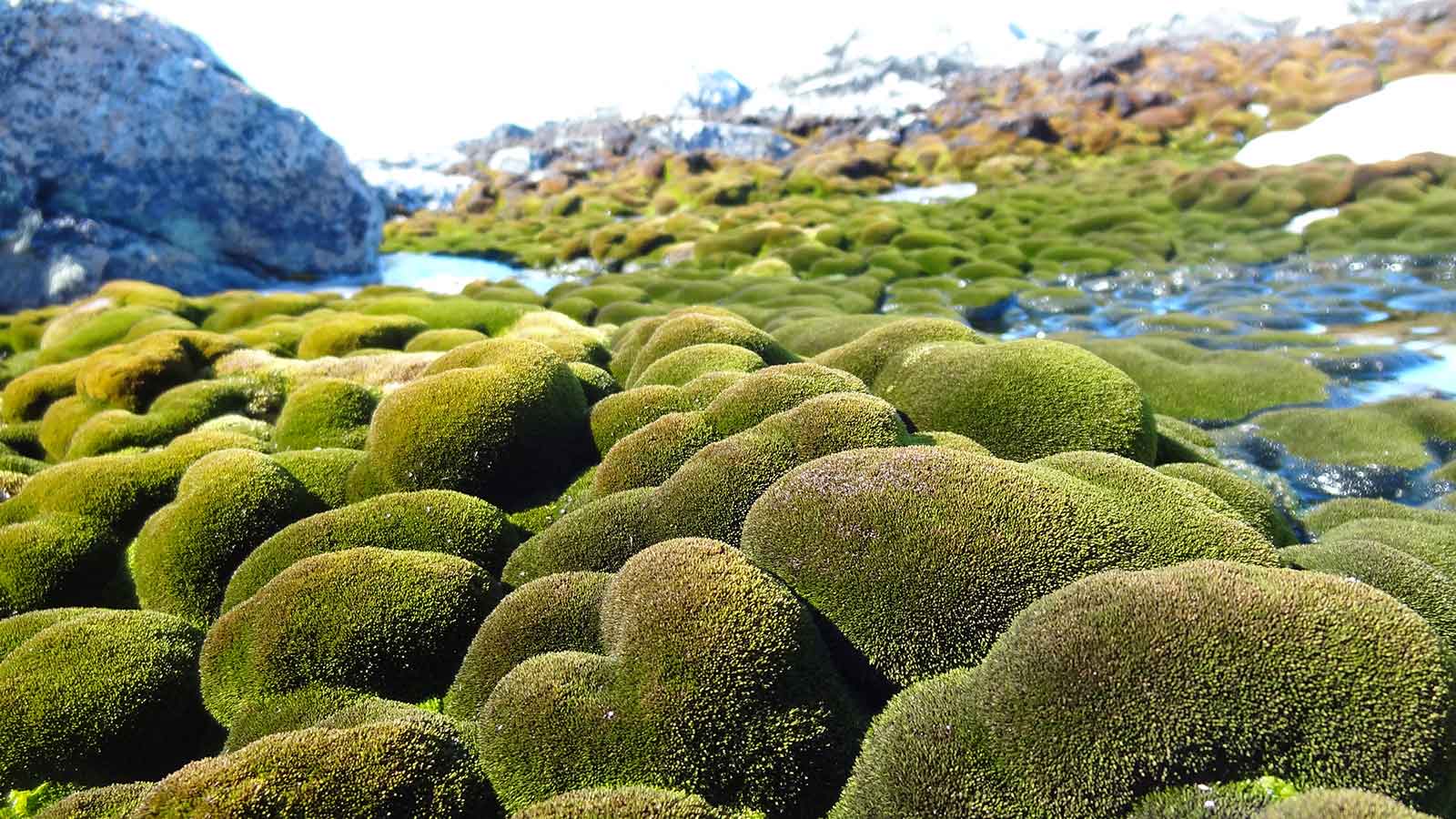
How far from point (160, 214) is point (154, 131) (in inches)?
112

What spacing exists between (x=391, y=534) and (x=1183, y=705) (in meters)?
5.65

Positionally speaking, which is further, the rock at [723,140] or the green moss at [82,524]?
the rock at [723,140]

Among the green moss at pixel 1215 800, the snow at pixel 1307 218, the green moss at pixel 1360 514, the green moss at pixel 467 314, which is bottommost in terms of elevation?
the snow at pixel 1307 218

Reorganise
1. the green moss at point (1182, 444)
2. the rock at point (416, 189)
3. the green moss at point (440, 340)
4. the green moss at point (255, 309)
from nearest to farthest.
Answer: the green moss at point (1182, 444)
the green moss at point (440, 340)
the green moss at point (255, 309)
the rock at point (416, 189)

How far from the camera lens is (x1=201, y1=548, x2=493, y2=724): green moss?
5.42 meters

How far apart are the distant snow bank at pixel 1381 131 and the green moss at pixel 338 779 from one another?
41.5 metres

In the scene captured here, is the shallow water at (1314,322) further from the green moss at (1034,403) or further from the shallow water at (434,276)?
the shallow water at (434,276)

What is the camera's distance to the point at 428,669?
5.61 m

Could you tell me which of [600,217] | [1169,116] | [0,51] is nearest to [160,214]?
[0,51]

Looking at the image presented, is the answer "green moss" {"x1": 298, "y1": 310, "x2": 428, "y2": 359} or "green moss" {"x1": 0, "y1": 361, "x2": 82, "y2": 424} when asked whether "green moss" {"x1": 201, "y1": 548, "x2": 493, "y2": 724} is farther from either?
"green moss" {"x1": 0, "y1": 361, "x2": 82, "y2": 424}

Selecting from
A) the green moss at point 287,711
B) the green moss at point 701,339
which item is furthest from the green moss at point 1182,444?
the green moss at point 287,711

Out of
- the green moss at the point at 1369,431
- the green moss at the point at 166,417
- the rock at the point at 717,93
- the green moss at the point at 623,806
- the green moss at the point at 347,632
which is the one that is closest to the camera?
the green moss at the point at 623,806

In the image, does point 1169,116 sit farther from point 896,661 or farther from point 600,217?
point 896,661

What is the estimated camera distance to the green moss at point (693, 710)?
4.36 metres
